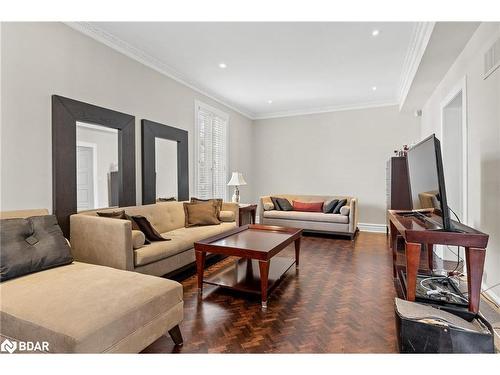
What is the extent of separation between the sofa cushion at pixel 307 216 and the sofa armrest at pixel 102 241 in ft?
11.7

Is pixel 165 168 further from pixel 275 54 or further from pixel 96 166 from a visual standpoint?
pixel 275 54

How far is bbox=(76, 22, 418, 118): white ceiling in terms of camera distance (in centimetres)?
296

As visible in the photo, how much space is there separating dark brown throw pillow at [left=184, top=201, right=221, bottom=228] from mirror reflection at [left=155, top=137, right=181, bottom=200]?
406mm

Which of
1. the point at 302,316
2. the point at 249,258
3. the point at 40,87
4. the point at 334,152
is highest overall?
the point at 40,87

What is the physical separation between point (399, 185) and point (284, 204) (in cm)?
226

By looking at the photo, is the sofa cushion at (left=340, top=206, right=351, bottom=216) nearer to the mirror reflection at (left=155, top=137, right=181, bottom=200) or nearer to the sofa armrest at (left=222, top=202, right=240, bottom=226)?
the sofa armrest at (left=222, top=202, right=240, bottom=226)

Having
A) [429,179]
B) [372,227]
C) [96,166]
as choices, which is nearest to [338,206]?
[372,227]

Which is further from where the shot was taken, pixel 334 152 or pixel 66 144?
pixel 334 152

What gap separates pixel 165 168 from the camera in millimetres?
4168

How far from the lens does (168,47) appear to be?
3.42 meters

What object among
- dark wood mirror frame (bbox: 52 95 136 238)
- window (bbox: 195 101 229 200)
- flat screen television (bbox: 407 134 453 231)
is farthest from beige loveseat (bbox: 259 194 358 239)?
dark wood mirror frame (bbox: 52 95 136 238)

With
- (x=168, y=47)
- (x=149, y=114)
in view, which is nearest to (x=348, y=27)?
(x=168, y=47)
